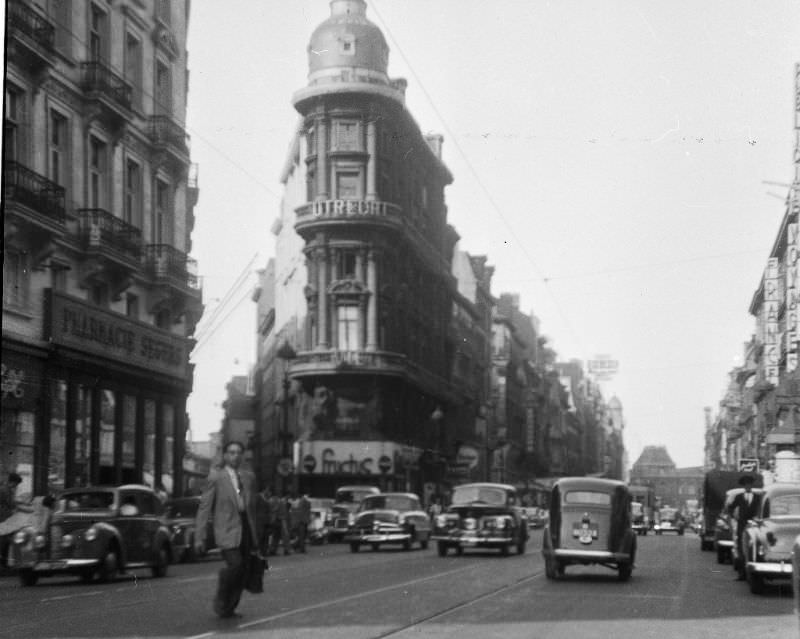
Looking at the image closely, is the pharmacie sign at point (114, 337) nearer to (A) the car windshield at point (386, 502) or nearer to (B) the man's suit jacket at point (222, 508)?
(A) the car windshield at point (386, 502)

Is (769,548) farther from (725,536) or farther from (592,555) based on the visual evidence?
(725,536)

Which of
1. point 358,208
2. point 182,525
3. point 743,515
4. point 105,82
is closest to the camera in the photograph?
point 743,515

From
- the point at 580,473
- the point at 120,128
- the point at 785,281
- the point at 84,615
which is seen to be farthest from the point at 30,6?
the point at 580,473

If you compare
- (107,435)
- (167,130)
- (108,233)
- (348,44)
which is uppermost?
(167,130)

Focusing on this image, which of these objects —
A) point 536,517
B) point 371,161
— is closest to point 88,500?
point 371,161

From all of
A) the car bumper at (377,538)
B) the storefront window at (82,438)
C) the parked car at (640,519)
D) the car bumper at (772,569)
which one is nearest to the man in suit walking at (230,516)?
the car bumper at (772,569)

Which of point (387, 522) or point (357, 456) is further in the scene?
point (357, 456)

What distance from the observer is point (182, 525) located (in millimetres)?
28781

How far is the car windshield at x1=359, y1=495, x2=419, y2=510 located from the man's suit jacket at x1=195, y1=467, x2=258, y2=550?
24810 millimetres

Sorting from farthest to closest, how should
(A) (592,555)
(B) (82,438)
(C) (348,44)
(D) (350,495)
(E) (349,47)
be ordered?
(D) (350,495)
(B) (82,438)
(E) (349,47)
(C) (348,44)
(A) (592,555)

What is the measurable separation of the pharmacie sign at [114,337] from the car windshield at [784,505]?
15777mm

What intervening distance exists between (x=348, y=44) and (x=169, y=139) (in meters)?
9.81

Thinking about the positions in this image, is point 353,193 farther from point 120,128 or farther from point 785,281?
point 785,281

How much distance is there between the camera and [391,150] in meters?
46.2
